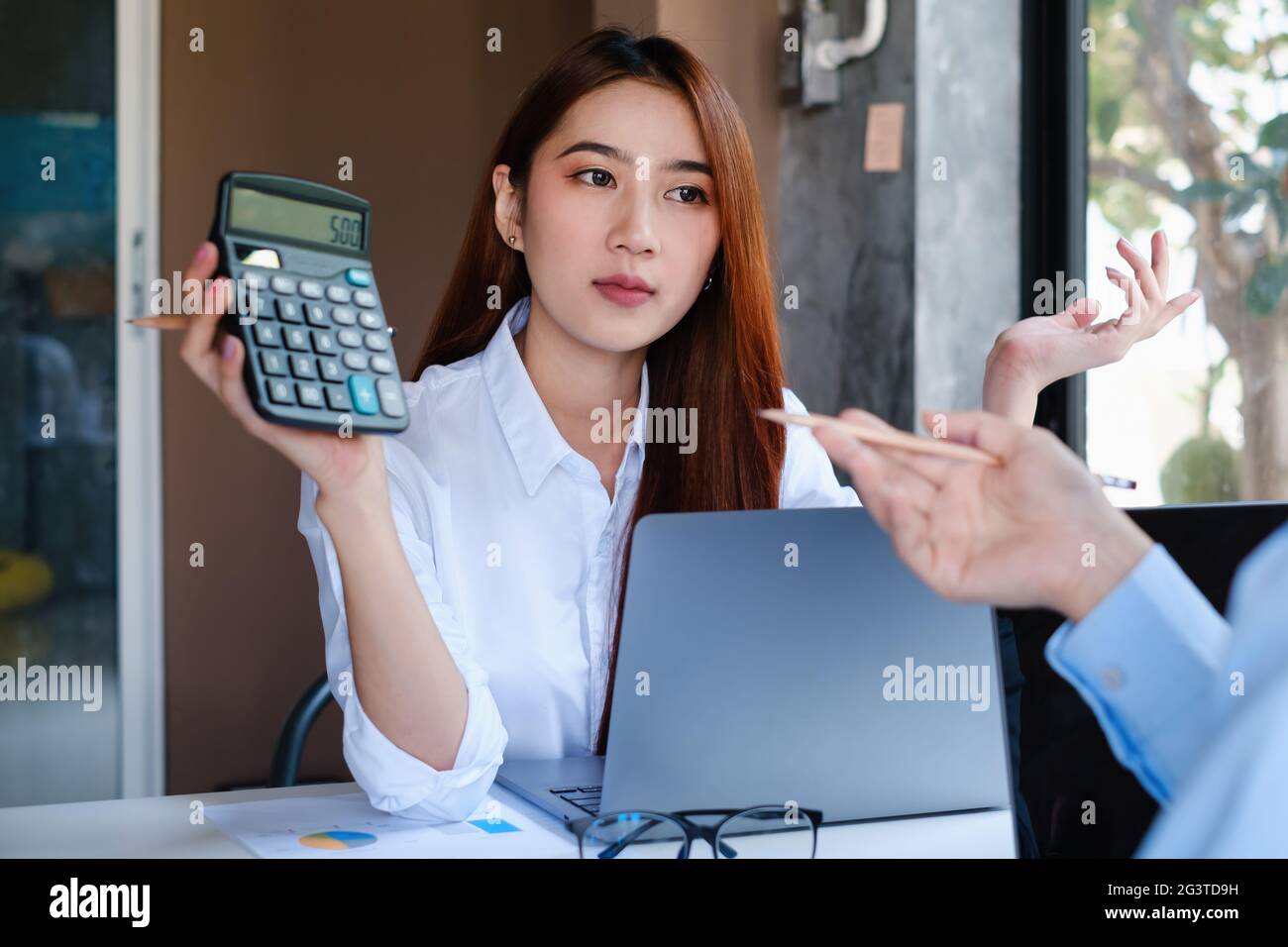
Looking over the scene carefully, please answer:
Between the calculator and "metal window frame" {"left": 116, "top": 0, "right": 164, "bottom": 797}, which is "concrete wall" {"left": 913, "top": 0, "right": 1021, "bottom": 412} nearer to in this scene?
"metal window frame" {"left": 116, "top": 0, "right": 164, "bottom": 797}

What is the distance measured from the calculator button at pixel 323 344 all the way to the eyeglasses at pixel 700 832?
1.19 ft

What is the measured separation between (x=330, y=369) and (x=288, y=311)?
46 mm

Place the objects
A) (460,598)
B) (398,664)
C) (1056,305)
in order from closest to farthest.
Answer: (398,664), (460,598), (1056,305)

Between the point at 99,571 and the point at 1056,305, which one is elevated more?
the point at 1056,305

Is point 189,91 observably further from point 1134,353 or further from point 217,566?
point 1134,353

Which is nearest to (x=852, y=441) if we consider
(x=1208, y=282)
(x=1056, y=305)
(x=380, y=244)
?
(x=1208, y=282)

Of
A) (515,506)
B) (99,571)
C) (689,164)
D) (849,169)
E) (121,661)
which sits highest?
(849,169)

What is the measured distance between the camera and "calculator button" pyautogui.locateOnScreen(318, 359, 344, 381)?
78cm

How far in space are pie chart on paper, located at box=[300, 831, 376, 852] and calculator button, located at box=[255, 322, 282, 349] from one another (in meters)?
0.37

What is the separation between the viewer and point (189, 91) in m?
2.32

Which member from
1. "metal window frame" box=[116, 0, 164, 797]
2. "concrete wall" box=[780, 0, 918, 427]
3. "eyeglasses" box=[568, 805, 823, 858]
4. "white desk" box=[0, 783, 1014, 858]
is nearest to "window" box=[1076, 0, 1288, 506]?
"concrete wall" box=[780, 0, 918, 427]

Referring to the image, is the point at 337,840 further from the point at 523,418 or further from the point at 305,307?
the point at 523,418

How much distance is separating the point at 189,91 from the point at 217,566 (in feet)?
2.90
